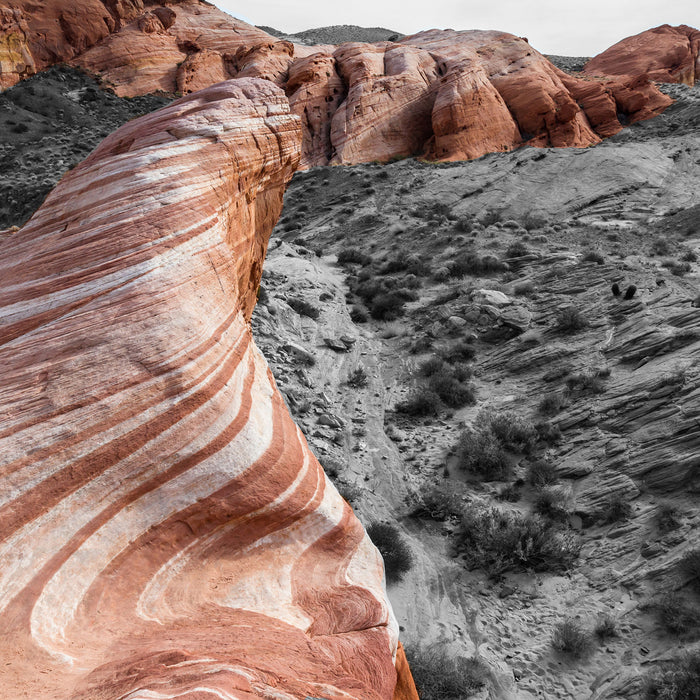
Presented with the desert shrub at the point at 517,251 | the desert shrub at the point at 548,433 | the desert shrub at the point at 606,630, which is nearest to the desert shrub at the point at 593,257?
the desert shrub at the point at 517,251

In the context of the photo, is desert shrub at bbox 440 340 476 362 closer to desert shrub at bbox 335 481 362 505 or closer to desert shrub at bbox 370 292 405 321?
desert shrub at bbox 370 292 405 321

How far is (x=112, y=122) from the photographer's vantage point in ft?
124

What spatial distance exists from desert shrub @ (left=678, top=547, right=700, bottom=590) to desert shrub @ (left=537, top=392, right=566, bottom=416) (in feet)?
12.8

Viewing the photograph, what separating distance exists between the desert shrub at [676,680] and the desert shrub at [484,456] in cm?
387

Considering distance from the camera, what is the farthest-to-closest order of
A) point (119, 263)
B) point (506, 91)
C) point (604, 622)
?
1. point (506, 91)
2. point (604, 622)
3. point (119, 263)

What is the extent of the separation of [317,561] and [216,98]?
6.33 meters

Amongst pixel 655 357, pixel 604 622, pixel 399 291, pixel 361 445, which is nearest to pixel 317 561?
pixel 604 622

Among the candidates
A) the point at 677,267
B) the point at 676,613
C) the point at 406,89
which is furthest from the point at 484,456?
the point at 406,89

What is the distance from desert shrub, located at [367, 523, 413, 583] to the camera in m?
7.75

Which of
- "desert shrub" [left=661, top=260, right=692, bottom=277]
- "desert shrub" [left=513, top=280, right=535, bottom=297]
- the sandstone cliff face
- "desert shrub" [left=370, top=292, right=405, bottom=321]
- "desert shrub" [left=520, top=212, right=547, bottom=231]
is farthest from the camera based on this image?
the sandstone cliff face

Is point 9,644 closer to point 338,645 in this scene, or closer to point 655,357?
point 338,645

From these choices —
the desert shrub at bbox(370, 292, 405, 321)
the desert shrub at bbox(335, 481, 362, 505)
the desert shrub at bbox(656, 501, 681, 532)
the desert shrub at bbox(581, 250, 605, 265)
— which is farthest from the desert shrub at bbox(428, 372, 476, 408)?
the desert shrub at bbox(581, 250, 605, 265)

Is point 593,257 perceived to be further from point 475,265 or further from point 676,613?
point 676,613

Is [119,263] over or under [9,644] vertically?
over
